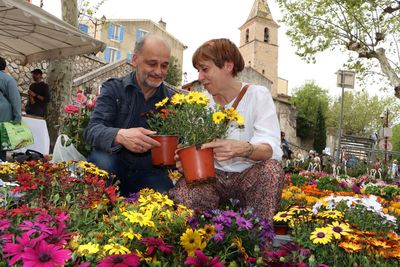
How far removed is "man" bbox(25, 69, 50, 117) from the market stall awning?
894mm

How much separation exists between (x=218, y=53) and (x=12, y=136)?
10.4 feet

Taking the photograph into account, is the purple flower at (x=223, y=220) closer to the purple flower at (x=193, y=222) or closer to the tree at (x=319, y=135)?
the purple flower at (x=193, y=222)

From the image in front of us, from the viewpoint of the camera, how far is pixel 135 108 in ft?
10.0

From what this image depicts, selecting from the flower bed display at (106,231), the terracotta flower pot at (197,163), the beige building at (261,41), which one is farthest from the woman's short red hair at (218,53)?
the beige building at (261,41)

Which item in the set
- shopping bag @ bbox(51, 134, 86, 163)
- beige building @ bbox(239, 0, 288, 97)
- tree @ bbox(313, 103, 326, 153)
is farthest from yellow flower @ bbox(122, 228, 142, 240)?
beige building @ bbox(239, 0, 288, 97)

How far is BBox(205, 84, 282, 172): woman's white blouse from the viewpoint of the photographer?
2.53 metres

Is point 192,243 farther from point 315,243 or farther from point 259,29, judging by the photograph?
point 259,29

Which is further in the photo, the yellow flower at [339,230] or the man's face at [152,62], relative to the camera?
the man's face at [152,62]

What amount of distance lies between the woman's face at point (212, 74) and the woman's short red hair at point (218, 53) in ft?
0.08

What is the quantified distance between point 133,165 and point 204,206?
2.40 feet

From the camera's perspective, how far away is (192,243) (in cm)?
166

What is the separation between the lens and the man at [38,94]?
7969 mm

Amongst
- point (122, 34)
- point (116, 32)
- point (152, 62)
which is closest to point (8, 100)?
point (152, 62)

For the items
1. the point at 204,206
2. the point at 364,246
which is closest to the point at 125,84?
the point at 204,206
